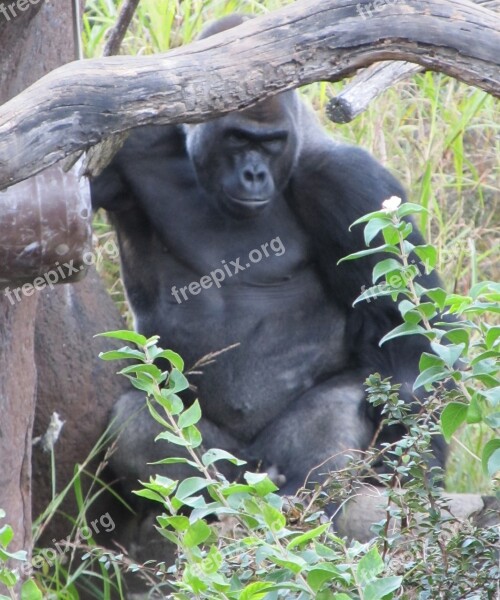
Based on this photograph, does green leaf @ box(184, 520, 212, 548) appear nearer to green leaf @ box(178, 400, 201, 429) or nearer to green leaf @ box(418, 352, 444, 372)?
green leaf @ box(178, 400, 201, 429)

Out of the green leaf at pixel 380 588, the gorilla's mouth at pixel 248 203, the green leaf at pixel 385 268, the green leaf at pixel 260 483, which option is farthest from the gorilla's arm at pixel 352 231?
the green leaf at pixel 380 588

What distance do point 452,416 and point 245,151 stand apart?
5.77ft

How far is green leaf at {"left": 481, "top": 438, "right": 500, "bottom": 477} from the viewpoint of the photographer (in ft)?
4.49

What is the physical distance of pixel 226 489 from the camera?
4.46ft

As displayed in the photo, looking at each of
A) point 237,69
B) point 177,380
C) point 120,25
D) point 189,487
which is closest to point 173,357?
point 177,380

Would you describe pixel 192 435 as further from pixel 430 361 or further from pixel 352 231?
pixel 352 231

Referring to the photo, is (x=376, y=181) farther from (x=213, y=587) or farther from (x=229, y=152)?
(x=213, y=587)

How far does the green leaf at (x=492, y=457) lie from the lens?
1368mm

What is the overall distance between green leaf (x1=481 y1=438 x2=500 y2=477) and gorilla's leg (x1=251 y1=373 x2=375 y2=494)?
5.66 feet

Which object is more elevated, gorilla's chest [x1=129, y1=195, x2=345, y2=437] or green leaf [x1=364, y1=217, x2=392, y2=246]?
green leaf [x1=364, y1=217, x2=392, y2=246]

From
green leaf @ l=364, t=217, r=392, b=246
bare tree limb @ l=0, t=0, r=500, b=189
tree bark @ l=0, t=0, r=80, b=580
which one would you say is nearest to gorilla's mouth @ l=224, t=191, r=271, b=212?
tree bark @ l=0, t=0, r=80, b=580

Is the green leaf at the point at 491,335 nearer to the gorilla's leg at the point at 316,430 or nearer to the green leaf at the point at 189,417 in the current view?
the green leaf at the point at 189,417

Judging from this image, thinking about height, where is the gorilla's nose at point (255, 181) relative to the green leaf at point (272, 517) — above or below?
below

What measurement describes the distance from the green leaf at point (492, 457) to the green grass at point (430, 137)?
7.80ft
